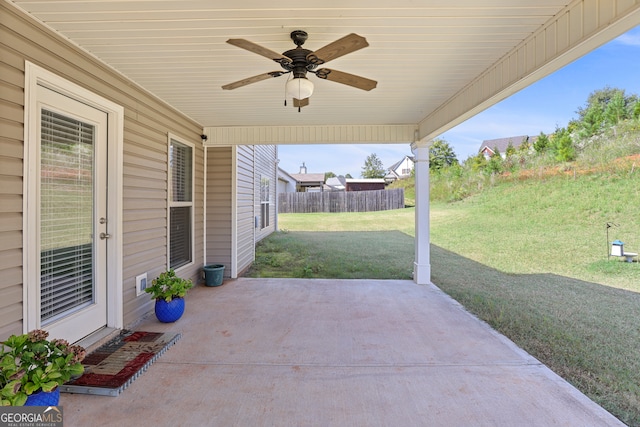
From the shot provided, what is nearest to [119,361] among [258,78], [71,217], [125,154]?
[71,217]

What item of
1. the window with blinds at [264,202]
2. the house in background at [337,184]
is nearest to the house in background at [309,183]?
the house in background at [337,184]

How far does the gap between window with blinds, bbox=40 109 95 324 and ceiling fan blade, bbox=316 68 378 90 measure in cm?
210

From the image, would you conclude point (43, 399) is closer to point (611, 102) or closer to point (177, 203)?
point (177, 203)

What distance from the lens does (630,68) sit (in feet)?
37.0

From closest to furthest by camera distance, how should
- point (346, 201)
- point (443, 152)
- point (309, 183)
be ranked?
1. point (346, 201)
2. point (309, 183)
3. point (443, 152)

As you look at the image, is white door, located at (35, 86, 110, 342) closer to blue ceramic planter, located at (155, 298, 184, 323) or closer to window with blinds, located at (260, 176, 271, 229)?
blue ceramic planter, located at (155, 298, 184, 323)

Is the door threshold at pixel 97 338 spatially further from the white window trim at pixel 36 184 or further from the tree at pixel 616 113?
the tree at pixel 616 113

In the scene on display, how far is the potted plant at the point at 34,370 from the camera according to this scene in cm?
148

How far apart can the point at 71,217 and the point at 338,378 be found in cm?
252

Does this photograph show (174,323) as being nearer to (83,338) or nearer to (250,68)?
(83,338)

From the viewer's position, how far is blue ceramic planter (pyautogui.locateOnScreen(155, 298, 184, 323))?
125 inches

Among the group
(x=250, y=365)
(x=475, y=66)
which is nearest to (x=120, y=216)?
(x=250, y=365)

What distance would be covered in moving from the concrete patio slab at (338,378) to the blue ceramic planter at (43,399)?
10.0 inches

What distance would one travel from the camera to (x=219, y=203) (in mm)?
5152
